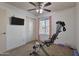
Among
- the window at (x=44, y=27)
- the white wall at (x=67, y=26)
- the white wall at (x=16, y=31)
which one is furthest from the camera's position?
the white wall at (x=16, y=31)

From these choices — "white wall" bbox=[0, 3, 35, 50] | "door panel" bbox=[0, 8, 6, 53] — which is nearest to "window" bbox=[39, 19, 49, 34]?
"white wall" bbox=[0, 3, 35, 50]

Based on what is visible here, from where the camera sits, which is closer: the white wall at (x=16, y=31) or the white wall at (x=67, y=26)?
the white wall at (x=67, y=26)

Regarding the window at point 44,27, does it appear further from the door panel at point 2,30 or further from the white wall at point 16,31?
the door panel at point 2,30

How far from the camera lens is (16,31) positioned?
2.63 metres

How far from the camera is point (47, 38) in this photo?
2090mm

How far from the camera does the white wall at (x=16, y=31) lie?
91.6 inches

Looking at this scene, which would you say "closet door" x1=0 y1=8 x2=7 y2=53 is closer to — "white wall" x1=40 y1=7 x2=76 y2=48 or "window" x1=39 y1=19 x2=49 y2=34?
"window" x1=39 y1=19 x2=49 y2=34

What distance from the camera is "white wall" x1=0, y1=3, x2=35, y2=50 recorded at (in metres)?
2.33

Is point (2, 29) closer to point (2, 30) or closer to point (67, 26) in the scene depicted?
point (2, 30)

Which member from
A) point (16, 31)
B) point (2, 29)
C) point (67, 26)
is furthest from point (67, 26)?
point (2, 29)

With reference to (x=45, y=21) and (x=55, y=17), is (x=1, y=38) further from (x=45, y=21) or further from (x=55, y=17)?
(x=55, y=17)

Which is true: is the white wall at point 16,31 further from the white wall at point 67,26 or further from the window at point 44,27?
the white wall at point 67,26

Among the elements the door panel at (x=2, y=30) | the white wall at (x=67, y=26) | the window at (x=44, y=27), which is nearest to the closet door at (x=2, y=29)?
the door panel at (x=2, y=30)

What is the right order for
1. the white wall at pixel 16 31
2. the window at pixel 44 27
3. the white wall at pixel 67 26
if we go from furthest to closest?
the white wall at pixel 16 31, the window at pixel 44 27, the white wall at pixel 67 26
